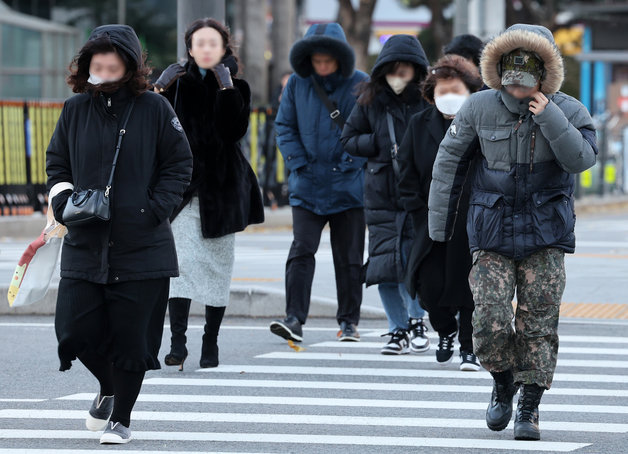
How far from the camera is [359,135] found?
28.1ft

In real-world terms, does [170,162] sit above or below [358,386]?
above

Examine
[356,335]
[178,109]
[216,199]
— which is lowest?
[356,335]

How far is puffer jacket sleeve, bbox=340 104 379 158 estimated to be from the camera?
8453mm

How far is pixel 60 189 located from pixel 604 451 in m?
2.47

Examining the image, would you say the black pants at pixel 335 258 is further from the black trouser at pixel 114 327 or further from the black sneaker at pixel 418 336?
the black trouser at pixel 114 327

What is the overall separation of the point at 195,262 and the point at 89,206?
2241mm

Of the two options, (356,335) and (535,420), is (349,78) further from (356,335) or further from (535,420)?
(535,420)

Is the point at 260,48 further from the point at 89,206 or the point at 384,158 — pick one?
the point at 89,206

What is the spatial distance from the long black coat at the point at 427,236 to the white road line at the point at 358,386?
0.46 metres

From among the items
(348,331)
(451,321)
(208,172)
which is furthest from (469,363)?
(208,172)

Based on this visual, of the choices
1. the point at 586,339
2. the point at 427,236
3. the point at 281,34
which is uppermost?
the point at 281,34

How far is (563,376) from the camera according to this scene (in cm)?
799

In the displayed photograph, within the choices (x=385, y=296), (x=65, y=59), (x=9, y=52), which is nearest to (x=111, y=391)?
(x=385, y=296)

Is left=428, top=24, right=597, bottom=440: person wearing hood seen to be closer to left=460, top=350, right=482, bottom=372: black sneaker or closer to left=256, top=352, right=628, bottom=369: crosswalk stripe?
Answer: left=460, top=350, right=482, bottom=372: black sneaker
